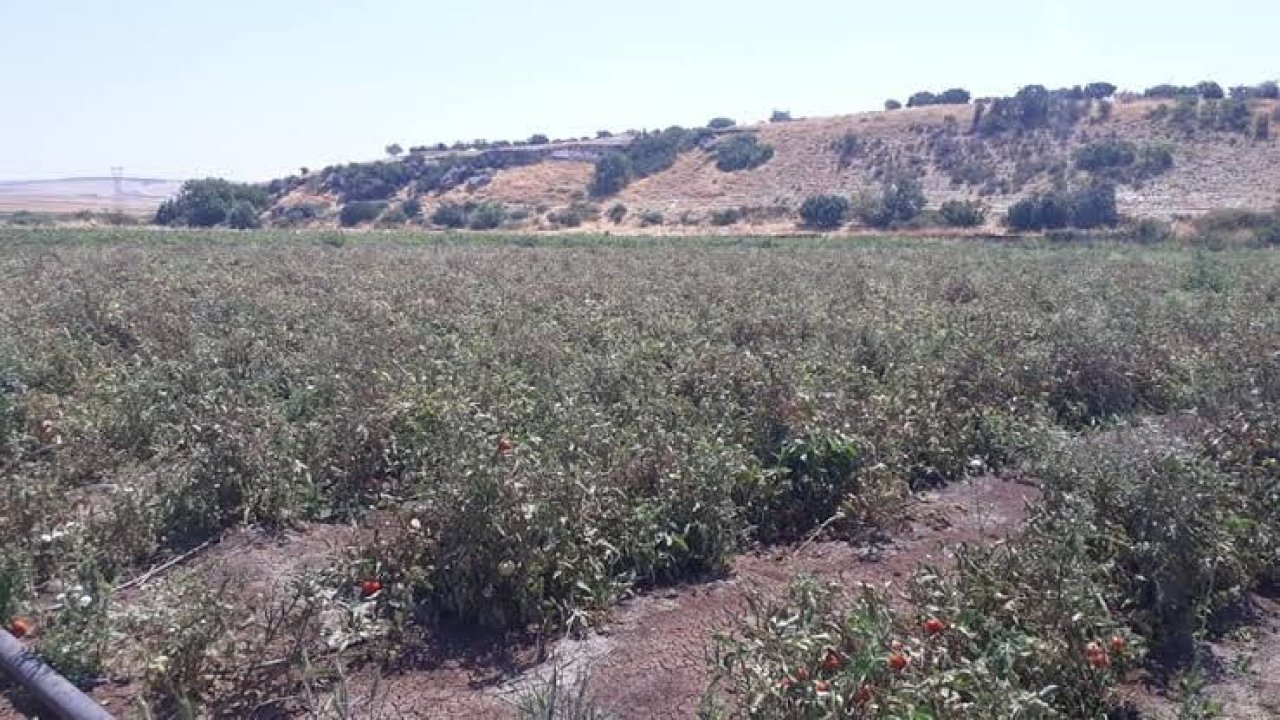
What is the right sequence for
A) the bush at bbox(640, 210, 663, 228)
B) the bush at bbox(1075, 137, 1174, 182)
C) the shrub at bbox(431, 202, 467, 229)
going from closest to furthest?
the bush at bbox(1075, 137, 1174, 182) < the bush at bbox(640, 210, 663, 228) < the shrub at bbox(431, 202, 467, 229)

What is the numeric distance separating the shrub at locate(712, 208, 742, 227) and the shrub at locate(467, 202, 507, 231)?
42.0 feet

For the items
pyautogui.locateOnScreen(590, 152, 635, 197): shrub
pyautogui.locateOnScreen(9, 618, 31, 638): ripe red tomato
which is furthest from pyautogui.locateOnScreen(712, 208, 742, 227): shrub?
pyautogui.locateOnScreen(9, 618, 31, 638): ripe red tomato

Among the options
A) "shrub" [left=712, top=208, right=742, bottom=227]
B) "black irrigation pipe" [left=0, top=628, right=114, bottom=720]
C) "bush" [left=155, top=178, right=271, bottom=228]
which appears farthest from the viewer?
"bush" [left=155, top=178, right=271, bottom=228]

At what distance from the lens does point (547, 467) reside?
5449 millimetres

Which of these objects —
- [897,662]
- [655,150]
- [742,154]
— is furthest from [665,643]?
[655,150]

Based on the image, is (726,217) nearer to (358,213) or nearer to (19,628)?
(358,213)

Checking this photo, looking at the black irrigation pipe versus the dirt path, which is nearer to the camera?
the black irrigation pipe

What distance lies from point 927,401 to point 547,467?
3991 millimetres

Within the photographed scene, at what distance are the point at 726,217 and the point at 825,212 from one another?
20.8ft

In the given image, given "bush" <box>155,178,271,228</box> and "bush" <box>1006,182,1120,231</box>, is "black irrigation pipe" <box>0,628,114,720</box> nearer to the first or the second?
"bush" <box>1006,182,1120,231</box>

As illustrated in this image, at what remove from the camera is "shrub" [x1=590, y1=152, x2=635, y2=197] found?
6988 centimetres

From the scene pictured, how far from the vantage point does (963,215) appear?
155ft

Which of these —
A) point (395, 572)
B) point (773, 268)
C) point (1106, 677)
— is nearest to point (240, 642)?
point (395, 572)

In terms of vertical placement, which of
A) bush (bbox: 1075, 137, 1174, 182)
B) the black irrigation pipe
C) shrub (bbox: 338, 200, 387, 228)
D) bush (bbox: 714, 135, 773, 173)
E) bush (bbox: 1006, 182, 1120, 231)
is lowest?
the black irrigation pipe
